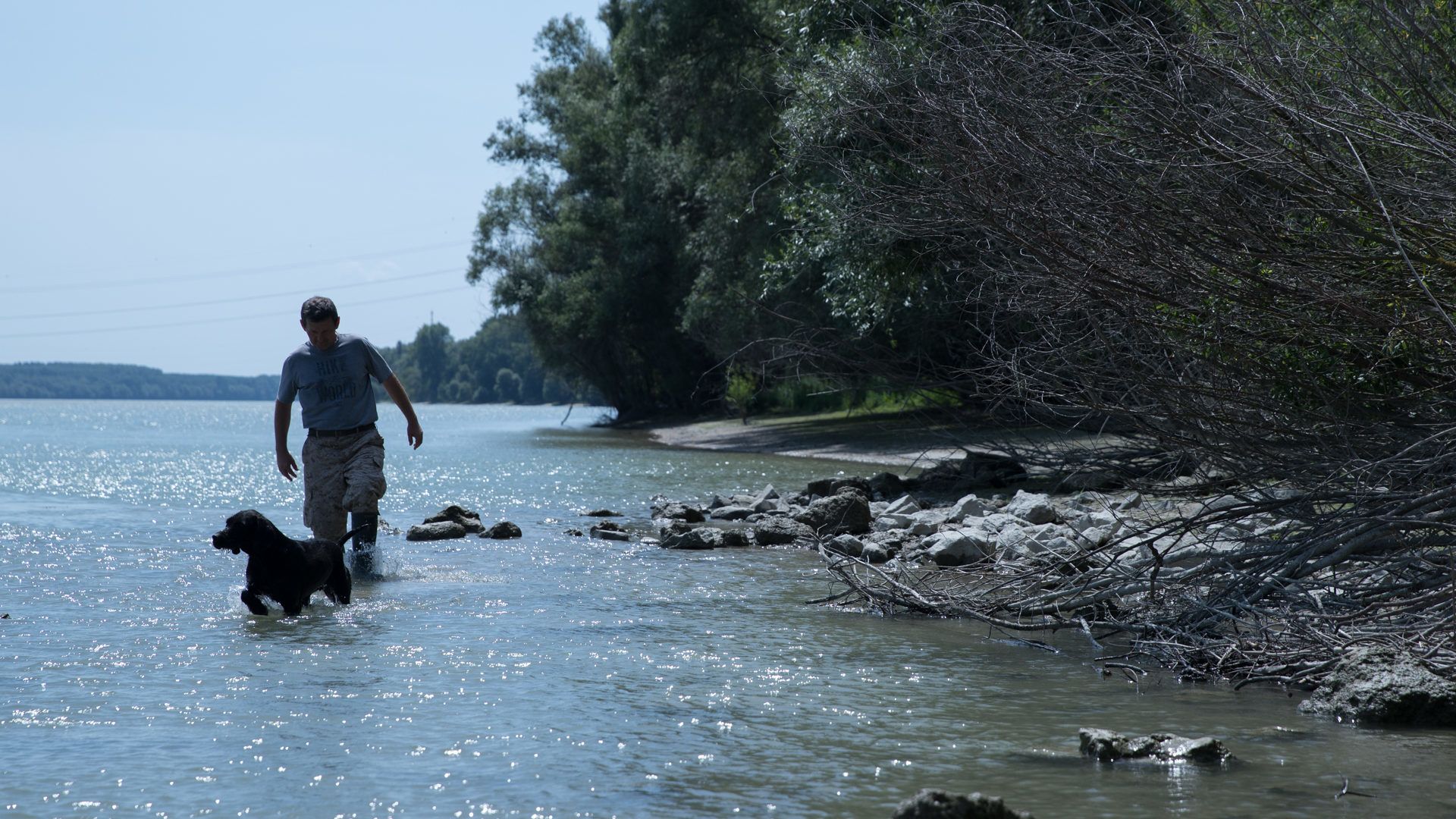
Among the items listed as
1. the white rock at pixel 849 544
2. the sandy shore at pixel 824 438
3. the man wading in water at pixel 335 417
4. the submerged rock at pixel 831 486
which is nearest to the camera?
the man wading in water at pixel 335 417

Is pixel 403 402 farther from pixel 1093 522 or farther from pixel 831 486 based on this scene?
pixel 831 486

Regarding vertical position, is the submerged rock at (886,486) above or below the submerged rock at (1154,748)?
above

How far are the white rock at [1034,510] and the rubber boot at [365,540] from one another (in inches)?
224

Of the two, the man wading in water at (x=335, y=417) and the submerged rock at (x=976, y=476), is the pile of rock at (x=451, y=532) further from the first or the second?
the submerged rock at (x=976, y=476)

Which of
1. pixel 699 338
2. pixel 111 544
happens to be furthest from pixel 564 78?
pixel 111 544

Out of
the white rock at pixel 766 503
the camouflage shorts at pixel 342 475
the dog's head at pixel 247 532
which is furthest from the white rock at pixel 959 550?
the white rock at pixel 766 503

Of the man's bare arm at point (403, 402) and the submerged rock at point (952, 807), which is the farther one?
the man's bare arm at point (403, 402)

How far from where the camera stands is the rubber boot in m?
10.2

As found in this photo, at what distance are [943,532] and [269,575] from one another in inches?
216

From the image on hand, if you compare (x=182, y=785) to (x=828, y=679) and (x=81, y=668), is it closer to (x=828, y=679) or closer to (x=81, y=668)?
(x=81, y=668)

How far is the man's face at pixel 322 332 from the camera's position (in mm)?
9852

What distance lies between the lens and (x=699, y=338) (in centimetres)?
3812

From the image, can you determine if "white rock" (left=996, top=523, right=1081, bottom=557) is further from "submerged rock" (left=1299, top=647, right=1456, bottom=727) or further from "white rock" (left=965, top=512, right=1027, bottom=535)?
"submerged rock" (left=1299, top=647, right=1456, bottom=727)

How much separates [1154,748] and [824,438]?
98.7ft
